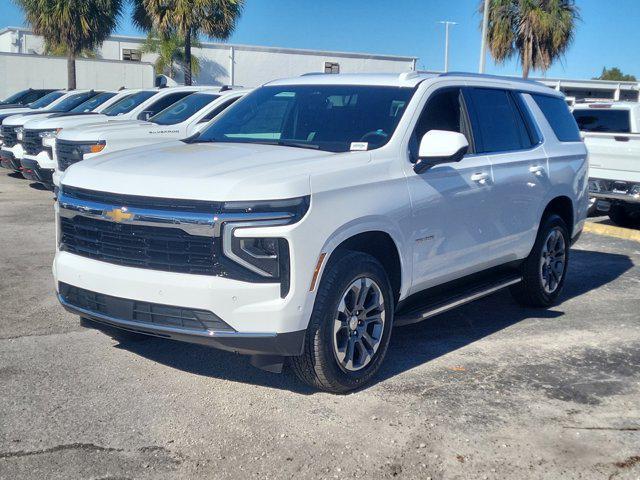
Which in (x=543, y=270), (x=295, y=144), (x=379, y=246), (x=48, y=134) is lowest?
(x=543, y=270)

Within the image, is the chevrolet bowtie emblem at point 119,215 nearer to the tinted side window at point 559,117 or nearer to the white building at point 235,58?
the tinted side window at point 559,117

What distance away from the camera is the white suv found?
171 inches

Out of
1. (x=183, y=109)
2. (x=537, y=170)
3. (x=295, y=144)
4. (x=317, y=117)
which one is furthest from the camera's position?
(x=183, y=109)

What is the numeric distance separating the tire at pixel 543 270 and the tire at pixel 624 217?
5.97m

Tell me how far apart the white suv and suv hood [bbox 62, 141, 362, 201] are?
0.01 meters

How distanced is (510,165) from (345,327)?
93.1 inches

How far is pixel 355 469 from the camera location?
3.96 metres

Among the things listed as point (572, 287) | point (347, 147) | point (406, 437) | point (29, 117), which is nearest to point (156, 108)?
point (29, 117)

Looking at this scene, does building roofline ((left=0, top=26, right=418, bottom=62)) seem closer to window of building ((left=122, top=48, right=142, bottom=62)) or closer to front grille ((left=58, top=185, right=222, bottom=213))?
window of building ((left=122, top=48, right=142, bottom=62))

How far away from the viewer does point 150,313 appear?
4488 millimetres

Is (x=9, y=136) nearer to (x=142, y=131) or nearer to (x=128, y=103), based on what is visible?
(x=128, y=103)

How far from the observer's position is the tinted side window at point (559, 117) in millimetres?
7285

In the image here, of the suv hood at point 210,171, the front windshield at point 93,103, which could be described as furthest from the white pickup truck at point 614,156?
the front windshield at point 93,103

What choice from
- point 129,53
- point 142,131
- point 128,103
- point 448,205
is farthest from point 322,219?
point 129,53
